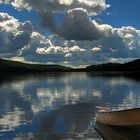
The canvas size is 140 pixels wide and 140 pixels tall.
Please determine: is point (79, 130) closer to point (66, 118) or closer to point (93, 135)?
point (93, 135)

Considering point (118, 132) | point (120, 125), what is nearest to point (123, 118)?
point (120, 125)

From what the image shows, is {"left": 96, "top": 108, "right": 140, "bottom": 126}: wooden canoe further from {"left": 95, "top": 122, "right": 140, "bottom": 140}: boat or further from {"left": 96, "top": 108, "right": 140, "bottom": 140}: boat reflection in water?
{"left": 95, "top": 122, "right": 140, "bottom": 140}: boat

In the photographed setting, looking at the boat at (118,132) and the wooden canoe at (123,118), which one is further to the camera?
the wooden canoe at (123,118)

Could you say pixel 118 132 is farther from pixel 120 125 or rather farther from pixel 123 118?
pixel 123 118

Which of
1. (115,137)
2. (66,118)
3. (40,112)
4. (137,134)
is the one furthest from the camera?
(40,112)

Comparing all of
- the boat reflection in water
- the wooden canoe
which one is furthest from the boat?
the wooden canoe

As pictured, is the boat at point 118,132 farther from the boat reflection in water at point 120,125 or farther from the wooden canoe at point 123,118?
the wooden canoe at point 123,118

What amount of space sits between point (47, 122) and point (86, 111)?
11.2 meters

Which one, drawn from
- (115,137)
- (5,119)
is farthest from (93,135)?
(5,119)

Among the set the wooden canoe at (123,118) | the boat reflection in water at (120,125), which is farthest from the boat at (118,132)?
the wooden canoe at (123,118)

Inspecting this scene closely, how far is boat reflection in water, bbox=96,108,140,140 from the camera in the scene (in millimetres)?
30547

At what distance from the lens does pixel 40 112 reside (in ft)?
161

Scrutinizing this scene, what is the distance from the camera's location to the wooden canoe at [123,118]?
30.6 metres

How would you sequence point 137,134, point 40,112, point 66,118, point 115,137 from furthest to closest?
point 40,112 → point 66,118 → point 115,137 → point 137,134
